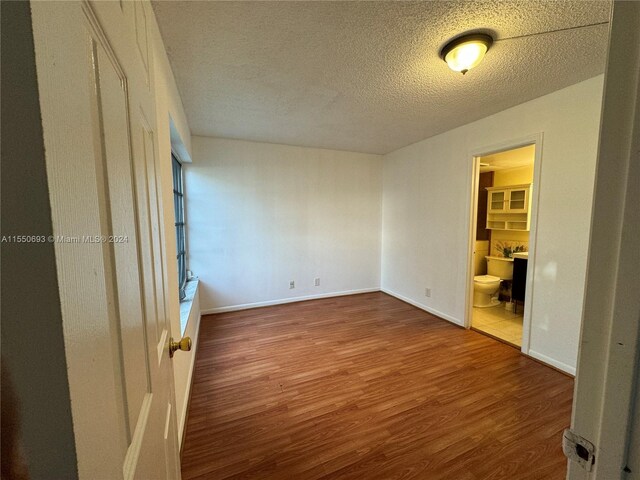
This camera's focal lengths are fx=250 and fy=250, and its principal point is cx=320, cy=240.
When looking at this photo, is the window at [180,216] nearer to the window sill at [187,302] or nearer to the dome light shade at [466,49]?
the window sill at [187,302]

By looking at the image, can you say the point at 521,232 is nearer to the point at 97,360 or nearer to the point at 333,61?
the point at 333,61

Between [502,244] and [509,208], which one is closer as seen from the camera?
[509,208]

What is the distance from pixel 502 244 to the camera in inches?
177

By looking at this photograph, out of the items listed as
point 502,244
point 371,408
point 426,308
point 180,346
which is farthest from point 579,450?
point 502,244

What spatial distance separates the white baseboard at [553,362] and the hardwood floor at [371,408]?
0.25ft

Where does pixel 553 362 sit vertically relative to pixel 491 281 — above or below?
below

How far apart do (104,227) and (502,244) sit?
5481 mm

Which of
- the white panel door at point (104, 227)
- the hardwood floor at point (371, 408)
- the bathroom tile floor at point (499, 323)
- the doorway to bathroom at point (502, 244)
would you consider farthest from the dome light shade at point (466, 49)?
the bathroom tile floor at point (499, 323)

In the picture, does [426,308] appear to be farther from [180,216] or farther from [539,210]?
[180,216]

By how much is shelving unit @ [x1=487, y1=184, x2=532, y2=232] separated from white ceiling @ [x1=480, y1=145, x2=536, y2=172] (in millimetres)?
369

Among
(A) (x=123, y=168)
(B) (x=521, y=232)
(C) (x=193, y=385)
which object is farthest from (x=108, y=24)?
(B) (x=521, y=232)

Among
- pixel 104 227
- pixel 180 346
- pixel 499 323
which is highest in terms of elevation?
pixel 104 227

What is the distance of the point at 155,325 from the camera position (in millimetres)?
694

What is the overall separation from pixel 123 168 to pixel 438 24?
5.84 feet
